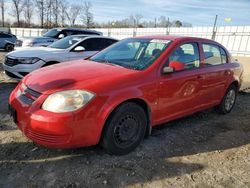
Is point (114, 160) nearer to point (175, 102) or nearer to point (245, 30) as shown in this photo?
point (175, 102)

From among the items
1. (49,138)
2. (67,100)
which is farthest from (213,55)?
(49,138)

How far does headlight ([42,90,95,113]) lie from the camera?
3225mm

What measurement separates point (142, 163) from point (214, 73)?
2430mm

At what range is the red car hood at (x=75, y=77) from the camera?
3.43 meters

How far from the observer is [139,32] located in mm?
28266

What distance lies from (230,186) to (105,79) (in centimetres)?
196

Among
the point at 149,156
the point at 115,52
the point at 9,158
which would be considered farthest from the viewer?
the point at 115,52

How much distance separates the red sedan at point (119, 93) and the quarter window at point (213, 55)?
2 centimetres

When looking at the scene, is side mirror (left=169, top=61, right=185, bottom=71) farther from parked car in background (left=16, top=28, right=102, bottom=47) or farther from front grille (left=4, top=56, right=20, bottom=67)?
parked car in background (left=16, top=28, right=102, bottom=47)

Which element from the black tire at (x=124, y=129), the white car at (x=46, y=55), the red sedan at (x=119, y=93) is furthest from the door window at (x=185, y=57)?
the white car at (x=46, y=55)

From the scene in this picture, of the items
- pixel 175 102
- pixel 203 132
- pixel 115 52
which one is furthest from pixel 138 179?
pixel 115 52

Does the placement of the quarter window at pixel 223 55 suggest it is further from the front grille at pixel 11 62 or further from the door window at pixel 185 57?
the front grille at pixel 11 62

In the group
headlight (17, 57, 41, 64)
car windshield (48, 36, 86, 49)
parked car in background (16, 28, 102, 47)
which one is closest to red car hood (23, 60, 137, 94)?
headlight (17, 57, 41, 64)

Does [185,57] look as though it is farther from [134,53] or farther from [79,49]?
[79,49]
